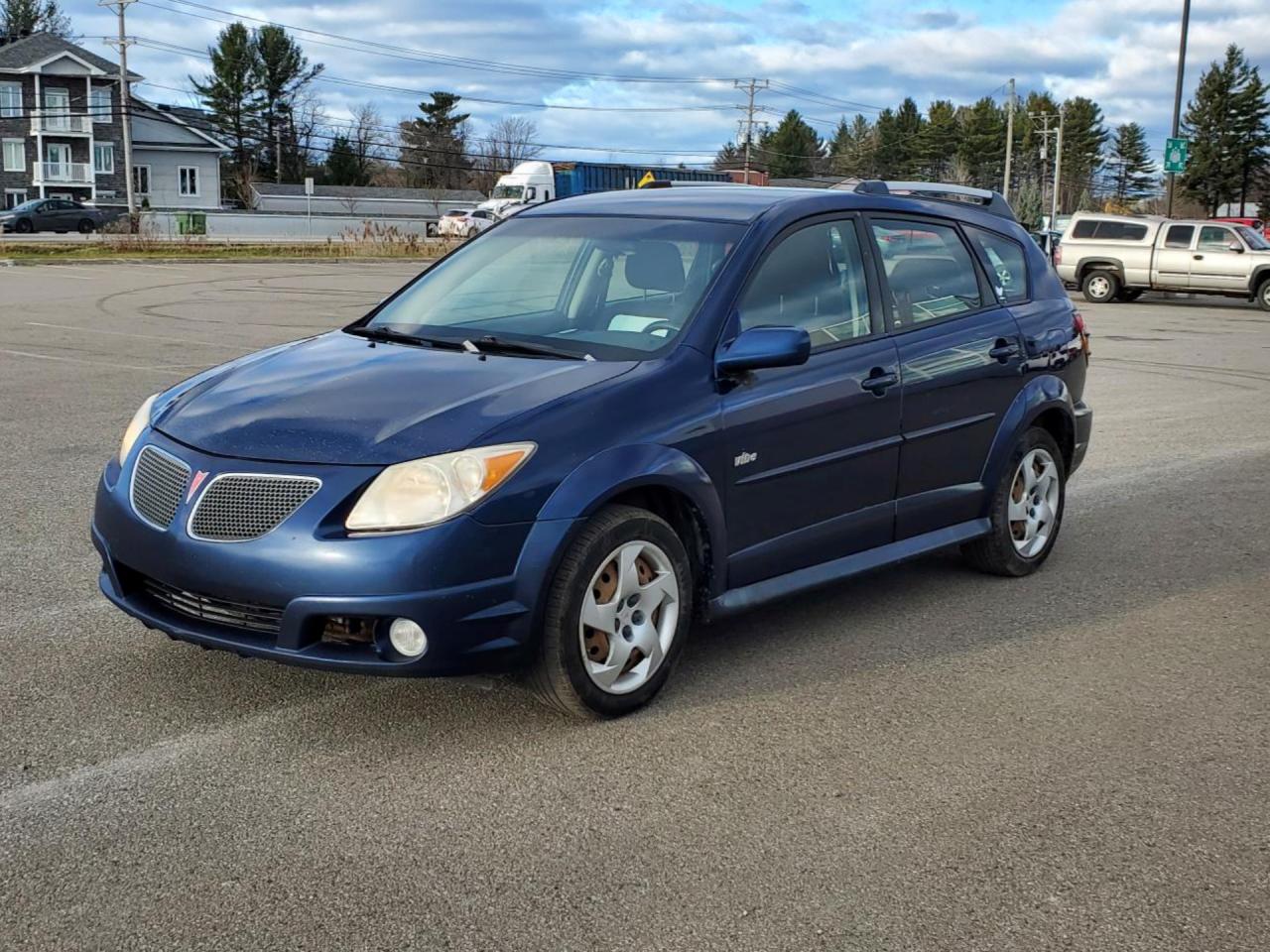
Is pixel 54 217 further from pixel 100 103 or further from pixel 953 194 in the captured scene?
pixel 953 194

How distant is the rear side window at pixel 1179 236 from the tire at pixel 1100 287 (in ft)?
4.10

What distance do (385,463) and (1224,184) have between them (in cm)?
9519

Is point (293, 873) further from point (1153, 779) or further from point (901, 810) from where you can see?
point (1153, 779)

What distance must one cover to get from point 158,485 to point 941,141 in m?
119

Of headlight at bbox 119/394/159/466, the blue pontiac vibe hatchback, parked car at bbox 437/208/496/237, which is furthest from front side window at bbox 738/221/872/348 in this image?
parked car at bbox 437/208/496/237

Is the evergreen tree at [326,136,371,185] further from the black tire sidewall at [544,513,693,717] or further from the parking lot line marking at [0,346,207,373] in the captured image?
the black tire sidewall at [544,513,693,717]

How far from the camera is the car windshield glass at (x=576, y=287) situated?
16.0 feet

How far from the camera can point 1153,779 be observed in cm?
403

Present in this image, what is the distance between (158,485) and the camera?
14.1ft

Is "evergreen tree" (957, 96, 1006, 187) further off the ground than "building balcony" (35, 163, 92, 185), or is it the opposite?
"evergreen tree" (957, 96, 1006, 187)

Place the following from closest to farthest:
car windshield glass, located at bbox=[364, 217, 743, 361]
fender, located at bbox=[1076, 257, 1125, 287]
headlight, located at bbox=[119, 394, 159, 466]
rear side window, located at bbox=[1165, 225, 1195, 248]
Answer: headlight, located at bbox=[119, 394, 159, 466] < car windshield glass, located at bbox=[364, 217, 743, 361] < rear side window, located at bbox=[1165, 225, 1195, 248] < fender, located at bbox=[1076, 257, 1125, 287]

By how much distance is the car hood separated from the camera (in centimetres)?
405

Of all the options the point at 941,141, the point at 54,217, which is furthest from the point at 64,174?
the point at 941,141

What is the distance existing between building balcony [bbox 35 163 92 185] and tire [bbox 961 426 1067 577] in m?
78.2
